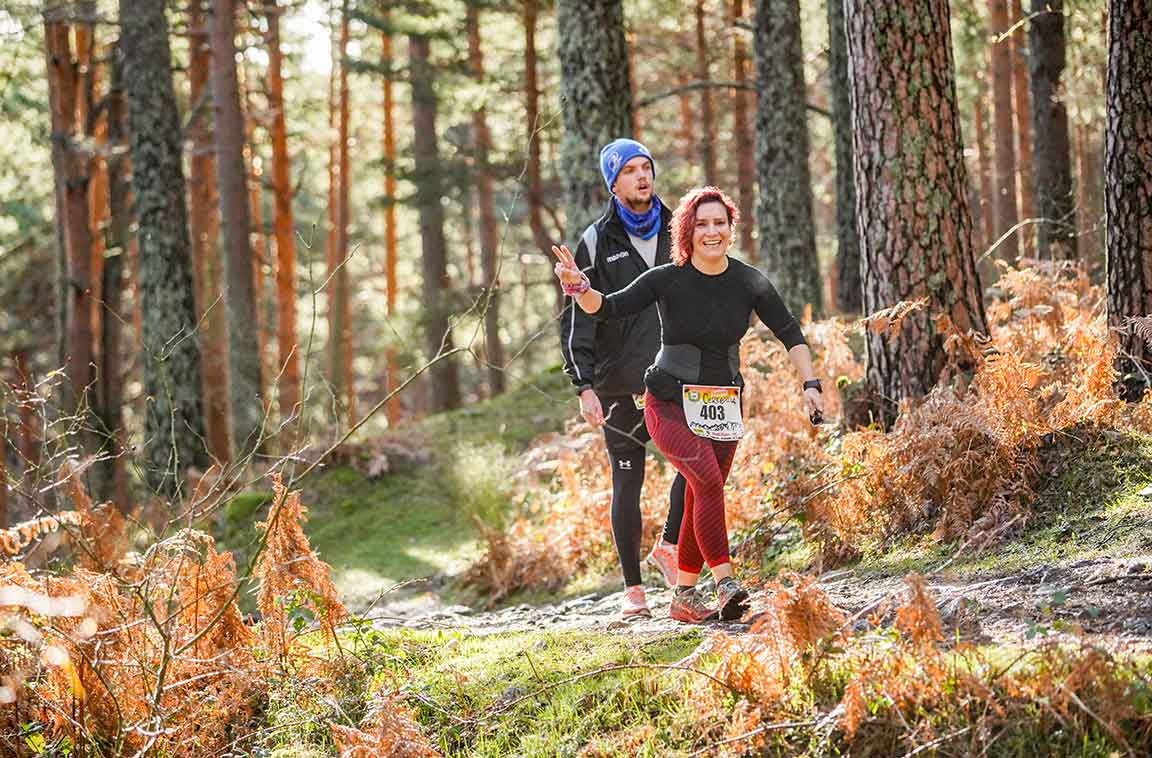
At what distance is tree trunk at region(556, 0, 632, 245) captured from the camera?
9.46 metres

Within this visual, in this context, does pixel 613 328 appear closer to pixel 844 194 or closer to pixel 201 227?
pixel 844 194

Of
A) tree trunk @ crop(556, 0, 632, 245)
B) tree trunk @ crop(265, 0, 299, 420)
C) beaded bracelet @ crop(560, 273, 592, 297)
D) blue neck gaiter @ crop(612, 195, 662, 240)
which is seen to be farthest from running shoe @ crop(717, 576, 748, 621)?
tree trunk @ crop(265, 0, 299, 420)

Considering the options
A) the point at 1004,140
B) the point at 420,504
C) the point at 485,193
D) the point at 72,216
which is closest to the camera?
the point at 420,504

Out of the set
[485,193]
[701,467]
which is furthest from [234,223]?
[701,467]

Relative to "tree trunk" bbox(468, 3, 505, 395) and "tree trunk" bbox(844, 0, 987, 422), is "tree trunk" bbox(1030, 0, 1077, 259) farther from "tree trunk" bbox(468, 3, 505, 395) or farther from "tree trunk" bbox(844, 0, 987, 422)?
"tree trunk" bbox(468, 3, 505, 395)

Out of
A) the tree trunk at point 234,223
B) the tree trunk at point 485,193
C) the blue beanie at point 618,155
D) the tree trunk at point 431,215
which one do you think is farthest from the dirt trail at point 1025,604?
the tree trunk at point 431,215

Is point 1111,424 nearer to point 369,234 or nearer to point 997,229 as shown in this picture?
point 997,229

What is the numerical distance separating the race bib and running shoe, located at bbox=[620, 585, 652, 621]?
1.16 m

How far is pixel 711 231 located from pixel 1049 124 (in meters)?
10.0

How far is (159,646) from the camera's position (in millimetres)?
5129

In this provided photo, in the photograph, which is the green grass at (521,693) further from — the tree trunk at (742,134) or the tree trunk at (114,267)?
the tree trunk at (742,134)

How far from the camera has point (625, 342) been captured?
6.09 metres

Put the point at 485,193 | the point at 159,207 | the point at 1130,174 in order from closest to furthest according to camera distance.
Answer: the point at 1130,174, the point at 159,207, the point at 485,193

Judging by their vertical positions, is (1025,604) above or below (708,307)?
below
